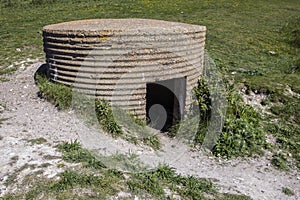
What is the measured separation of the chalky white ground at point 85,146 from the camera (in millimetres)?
5172

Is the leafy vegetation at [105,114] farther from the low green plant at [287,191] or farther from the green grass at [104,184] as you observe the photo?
the low green plant at [287,191]

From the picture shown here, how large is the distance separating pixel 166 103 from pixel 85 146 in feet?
12.7

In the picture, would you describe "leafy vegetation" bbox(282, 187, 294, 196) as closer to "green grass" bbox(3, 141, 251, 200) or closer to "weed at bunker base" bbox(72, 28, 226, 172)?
"green grass" bbox(3, 141, 251, 200)

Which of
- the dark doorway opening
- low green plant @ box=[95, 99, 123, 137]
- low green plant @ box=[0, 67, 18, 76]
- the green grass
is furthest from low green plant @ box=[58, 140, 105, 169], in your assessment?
low green plant @ box=[0, 67, 18, 76]

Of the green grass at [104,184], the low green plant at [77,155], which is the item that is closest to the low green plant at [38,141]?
the low green plant at [77,155]

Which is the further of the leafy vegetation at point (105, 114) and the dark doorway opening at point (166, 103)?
the dark doorway opening at point (166, 103)

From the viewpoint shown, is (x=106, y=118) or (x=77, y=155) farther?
(x=106, y=118)

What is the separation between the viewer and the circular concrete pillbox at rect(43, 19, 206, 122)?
22.1 feet

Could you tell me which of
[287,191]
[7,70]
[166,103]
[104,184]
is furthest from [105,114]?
[7,70]

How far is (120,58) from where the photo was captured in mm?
6789

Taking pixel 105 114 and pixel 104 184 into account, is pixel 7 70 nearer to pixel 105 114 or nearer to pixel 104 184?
pixel 105 114

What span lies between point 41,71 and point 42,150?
14.5ft

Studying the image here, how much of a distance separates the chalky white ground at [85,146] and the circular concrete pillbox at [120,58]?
868 mm

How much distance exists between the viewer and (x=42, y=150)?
550 cm
